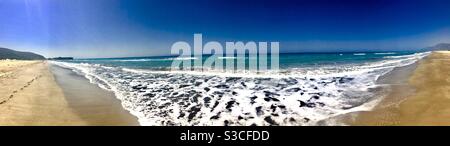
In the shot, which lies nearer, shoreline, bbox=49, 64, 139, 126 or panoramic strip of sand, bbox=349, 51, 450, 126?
panoramic strip of sand, bbox=349, 51, 450, 126

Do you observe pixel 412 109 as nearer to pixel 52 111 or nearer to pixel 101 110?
pixel 101 110

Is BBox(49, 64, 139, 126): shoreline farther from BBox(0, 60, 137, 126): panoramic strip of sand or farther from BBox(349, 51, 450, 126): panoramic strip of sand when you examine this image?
BBox(349, 51, 450, 126): panoramic strip of sand

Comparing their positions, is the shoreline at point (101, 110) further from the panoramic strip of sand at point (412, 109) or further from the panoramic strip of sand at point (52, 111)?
the panoramic strip of sand at point (412, 109)

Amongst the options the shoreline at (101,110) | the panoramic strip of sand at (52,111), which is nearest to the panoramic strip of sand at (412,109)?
the shoreline at (101,110)

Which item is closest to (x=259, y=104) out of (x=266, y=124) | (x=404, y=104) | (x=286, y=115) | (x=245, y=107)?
(x=245, y=107)

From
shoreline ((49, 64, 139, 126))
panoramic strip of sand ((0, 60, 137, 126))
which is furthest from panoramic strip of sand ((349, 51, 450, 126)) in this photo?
panoramic strip of sand ((0, 60, 137, 126))

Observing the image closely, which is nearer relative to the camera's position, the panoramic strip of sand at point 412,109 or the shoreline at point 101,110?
the panoramic strip of sand at point 412,109

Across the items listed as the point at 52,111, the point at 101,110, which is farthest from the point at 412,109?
the point at 52,111

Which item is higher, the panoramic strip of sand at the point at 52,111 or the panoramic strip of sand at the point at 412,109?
the panoramic strip of sand at the point at 412,109

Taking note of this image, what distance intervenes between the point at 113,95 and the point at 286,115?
15.9 ft

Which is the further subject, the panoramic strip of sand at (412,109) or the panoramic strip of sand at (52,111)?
the panoramic strip of sand at (52,111)

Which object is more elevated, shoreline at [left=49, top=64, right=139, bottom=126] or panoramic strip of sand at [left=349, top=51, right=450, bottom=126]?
panoramic strip of sand at [left=349, top=51, right=450, bottom=126]

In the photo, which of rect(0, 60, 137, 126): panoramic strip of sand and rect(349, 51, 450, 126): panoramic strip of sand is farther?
rect(0, 60, 137, 126): panoramic strip of sand
